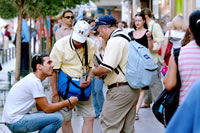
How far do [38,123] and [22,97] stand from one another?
0.36m

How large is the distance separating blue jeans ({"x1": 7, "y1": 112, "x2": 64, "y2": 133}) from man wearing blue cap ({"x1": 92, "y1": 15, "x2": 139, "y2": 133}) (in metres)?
0.57

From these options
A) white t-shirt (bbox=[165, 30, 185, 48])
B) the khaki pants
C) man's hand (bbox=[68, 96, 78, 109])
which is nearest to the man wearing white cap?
man's hand (bbox=[68, 96, 78, 109])

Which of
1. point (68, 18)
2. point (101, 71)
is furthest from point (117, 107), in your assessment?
point (68, 18)

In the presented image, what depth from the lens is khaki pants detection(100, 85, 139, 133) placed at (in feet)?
23.9

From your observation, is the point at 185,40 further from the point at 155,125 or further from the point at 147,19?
the point at 147,19

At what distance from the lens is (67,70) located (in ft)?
25.6

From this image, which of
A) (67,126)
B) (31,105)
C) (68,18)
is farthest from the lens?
(68,18)

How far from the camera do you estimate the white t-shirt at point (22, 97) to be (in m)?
7.30

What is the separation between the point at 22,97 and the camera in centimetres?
736

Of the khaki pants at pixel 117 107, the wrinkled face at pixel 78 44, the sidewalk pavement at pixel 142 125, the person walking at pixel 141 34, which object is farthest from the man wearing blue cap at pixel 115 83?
the person walking at pixel 141 34

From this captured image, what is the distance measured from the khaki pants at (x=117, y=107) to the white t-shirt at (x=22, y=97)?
79cm

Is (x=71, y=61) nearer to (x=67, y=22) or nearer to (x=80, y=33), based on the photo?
(x=80, y=33)

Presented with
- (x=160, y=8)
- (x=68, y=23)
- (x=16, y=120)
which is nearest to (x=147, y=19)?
(x=68, y=23)

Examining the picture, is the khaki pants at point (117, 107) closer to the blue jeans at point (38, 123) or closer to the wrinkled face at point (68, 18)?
the blue jeans at point (38, 123)
